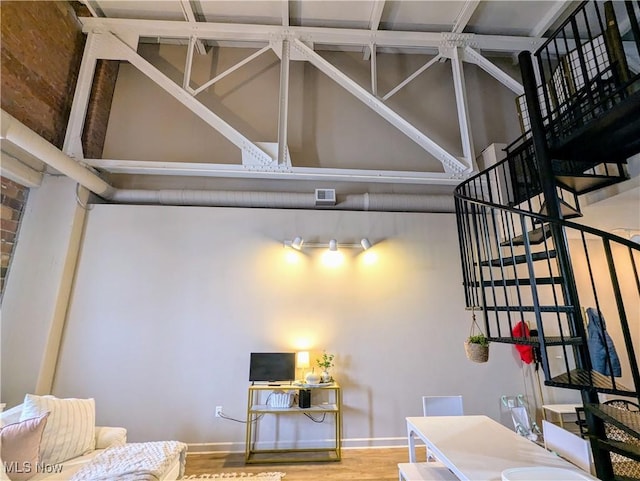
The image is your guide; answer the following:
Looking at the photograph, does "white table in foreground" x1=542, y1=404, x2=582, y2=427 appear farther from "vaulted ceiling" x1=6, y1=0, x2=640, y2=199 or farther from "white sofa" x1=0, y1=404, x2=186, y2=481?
"white sofa" x1=0, y1=404, x2=186, y2=481

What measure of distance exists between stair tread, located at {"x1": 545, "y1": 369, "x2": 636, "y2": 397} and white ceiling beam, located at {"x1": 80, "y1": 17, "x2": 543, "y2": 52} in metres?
4.83

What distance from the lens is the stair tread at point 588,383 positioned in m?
1.89

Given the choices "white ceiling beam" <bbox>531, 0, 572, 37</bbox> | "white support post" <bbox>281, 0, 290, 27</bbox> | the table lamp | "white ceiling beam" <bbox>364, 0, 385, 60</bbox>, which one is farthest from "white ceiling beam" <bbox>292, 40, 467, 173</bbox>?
the table lamp

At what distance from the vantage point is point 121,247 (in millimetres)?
4312

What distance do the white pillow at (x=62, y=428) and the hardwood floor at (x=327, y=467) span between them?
1.23 meters

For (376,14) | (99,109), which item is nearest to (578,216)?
(376,14)

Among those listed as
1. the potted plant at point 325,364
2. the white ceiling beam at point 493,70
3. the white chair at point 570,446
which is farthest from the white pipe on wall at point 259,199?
the white chair at point 570,446

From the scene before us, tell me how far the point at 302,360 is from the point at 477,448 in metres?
2.33

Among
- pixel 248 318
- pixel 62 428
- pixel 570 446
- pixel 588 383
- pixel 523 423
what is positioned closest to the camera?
pixel 588 383

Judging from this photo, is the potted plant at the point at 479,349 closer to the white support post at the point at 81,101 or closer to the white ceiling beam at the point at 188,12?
the white support post at the point at 81,101

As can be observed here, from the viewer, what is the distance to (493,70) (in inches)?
187

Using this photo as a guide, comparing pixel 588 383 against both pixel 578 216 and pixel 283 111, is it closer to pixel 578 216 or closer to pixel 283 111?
pixel 578 216

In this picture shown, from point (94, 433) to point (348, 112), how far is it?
→ 5299 millimetres

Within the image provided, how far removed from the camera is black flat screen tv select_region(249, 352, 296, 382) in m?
3.89
